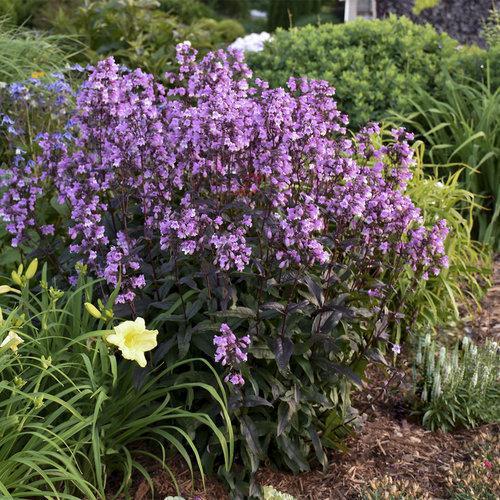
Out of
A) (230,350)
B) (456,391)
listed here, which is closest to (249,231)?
(230,350)

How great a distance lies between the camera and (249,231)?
3248mm

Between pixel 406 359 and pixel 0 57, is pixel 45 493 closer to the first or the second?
pixel 406 359

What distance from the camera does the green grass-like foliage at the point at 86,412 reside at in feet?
8.67

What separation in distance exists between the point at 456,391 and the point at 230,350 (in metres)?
1.53

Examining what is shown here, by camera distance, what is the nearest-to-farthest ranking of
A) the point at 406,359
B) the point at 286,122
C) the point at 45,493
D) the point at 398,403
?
the point at 45,493
the point at 286,122
the point at 398,403
the point at 406,359

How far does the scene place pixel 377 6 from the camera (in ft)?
34.2

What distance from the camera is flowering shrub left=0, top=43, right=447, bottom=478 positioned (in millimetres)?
2816

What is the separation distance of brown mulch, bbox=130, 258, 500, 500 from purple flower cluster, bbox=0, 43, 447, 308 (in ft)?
2.63

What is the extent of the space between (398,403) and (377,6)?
7786 mm

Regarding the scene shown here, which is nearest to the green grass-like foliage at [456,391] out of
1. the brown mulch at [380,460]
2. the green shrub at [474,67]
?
the brown mulch at [380,460]

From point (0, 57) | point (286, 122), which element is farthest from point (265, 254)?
point (0, 57)

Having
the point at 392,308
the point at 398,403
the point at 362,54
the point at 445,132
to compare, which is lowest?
the point at 398,403

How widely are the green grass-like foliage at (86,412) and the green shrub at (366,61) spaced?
11.4 feet

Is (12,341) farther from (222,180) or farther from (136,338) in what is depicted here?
(222,180)
